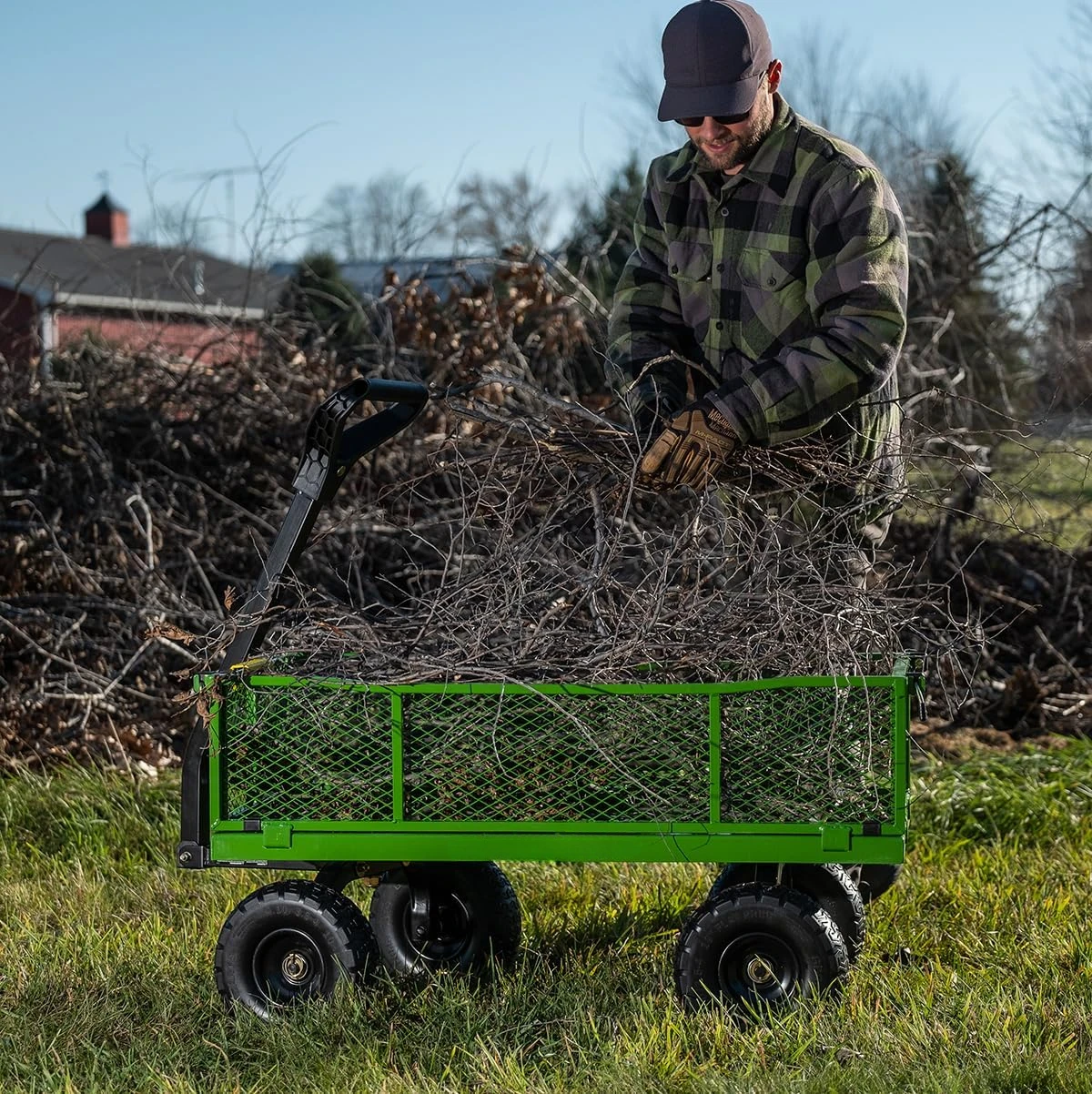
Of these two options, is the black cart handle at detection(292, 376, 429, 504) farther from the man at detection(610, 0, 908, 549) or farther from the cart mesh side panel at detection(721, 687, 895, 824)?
the cart mesh side panel at detection(721, 687, 895, 824)

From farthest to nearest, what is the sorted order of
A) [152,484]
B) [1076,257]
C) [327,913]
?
[1076,257] → [152,484] → [327,913]

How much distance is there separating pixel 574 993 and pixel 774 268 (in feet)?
5.91

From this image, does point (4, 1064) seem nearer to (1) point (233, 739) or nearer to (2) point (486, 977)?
(1) point (233, 739)

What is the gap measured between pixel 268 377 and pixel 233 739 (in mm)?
3734

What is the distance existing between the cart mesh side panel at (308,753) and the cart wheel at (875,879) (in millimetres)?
1419

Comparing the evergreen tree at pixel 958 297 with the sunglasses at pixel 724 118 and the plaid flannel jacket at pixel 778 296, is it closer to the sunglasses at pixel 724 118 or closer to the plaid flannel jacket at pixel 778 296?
the plaid flannel jacket at pixel 778 296

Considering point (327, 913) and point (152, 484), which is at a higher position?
point (152, 484)

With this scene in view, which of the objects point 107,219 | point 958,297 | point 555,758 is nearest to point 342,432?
point 555,758

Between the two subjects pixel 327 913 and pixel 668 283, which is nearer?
pixel 327 913

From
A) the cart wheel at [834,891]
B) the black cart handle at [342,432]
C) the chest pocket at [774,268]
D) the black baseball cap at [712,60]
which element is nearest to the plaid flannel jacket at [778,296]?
the chest pocket at [774,268]

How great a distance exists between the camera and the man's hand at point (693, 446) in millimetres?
3143

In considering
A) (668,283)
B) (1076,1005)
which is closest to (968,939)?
(1076,1005)

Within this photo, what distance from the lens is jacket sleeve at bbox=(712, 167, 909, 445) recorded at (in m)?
3.22

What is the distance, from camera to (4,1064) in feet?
9.39
